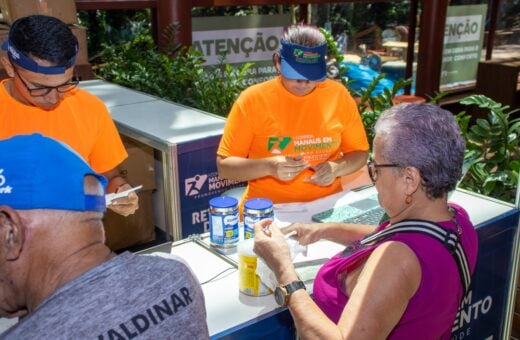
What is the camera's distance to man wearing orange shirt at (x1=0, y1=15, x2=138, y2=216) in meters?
2.35

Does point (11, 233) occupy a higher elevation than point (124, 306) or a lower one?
higher

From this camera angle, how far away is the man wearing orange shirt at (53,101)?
92.6 inches

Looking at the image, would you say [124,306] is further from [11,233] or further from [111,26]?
[111,26]

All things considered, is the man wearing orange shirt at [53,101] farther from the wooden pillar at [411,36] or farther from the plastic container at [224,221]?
the wooden pillar at [411,36]

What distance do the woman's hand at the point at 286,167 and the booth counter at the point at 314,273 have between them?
208 millimetres

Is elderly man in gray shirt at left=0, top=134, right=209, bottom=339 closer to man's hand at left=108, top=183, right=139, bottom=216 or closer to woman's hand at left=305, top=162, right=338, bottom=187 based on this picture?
man's hand at left=108, top=183, right=139, bottom=216

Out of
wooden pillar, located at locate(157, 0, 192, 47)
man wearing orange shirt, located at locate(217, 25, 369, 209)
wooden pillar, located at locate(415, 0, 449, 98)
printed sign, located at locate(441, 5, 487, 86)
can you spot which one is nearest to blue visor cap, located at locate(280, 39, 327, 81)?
man wearing orange shirt, located at locate(217, 25, 369, 209)

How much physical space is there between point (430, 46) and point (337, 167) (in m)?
5.75

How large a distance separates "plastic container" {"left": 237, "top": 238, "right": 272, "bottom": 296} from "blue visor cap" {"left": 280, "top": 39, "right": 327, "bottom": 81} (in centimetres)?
99

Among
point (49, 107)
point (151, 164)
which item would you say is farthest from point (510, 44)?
point (49, 107)

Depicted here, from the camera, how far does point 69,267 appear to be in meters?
1.11

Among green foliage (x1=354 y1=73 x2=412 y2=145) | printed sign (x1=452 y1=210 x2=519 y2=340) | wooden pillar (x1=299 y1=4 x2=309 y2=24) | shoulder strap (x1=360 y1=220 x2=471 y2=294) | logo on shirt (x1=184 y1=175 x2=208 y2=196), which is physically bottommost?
printed sign (x1=452 y1=210 x2=519 y2=340)

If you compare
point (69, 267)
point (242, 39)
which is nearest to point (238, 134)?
point (69, 267)

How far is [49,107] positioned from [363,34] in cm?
911
